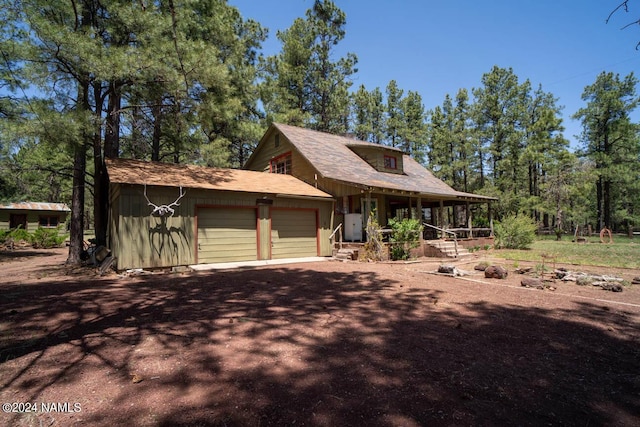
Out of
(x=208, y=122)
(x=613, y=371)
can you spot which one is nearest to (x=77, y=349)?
(x=613, y=371)

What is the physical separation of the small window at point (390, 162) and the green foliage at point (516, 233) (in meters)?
7.59

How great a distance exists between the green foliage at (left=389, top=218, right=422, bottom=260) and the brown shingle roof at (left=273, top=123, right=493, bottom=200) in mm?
2076

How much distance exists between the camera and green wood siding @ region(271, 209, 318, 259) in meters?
13.5

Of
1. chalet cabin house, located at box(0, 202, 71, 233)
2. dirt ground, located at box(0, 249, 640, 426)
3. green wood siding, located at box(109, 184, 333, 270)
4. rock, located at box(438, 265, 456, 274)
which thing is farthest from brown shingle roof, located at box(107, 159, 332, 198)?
chalet cabin house, located at box(0, 202, 71, 233)

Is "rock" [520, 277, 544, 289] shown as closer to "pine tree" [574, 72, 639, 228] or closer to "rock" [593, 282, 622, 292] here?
"rock" [593, 282, 622, 292]

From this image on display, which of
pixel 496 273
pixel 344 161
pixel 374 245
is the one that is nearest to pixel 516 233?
pixel 374 245

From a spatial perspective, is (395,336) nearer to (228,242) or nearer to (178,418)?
(178,418)

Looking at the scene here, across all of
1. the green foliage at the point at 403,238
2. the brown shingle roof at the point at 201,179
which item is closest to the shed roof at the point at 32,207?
the brown shingle roof at the point at 201,179

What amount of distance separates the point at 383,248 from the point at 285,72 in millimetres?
22277

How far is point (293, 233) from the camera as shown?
14.1m

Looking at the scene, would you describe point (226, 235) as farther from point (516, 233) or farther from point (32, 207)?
point (32, 207)

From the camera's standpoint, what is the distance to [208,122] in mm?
12594

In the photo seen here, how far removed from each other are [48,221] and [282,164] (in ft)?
89.9

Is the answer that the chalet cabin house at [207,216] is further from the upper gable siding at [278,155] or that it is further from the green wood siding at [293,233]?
the upper gable siding at [278,155]
